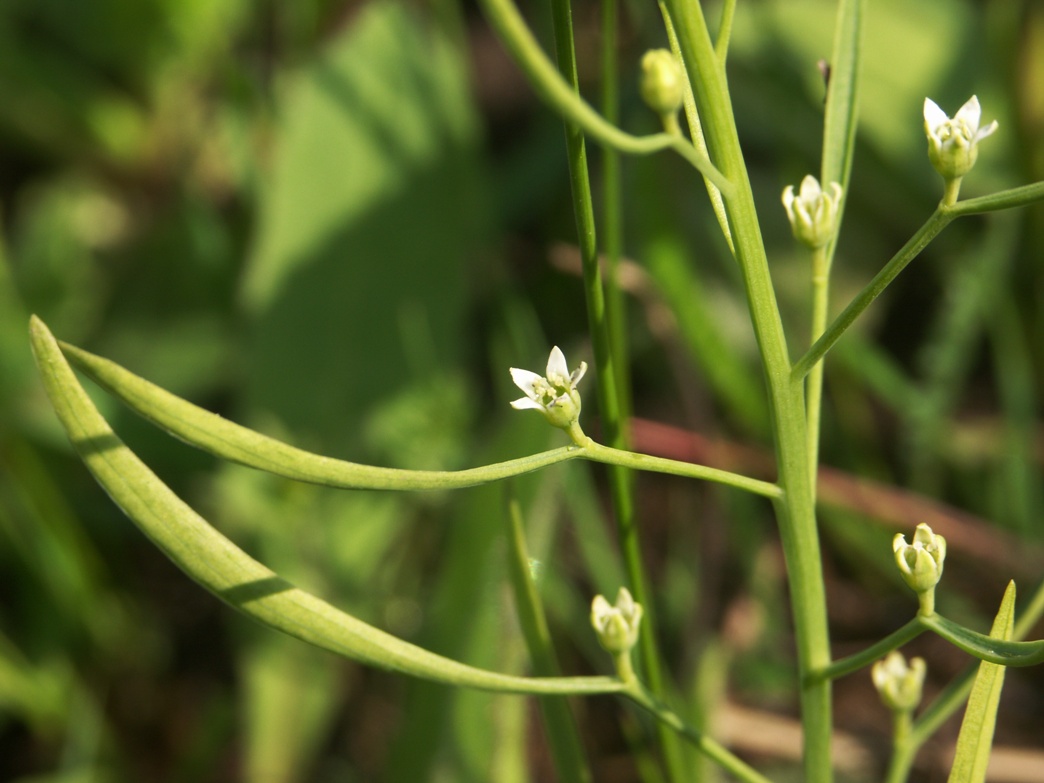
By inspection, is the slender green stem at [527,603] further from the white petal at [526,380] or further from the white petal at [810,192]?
the white petal at [810,192]

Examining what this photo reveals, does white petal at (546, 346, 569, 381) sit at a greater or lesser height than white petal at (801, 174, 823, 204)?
lesser

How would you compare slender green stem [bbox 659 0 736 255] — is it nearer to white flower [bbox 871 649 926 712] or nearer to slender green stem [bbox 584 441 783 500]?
slender green stem [bbox 584 441 783 500]

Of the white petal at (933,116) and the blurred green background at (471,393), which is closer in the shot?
the white petal at (933,116)

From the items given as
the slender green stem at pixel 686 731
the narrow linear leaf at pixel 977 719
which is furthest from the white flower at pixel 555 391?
the narrow linear leaf at pixel 977 719

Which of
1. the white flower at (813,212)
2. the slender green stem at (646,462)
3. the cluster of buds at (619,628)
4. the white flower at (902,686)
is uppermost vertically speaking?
the white flower at (813,212)

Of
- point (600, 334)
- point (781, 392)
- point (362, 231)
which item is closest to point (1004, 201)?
point (781, 392)

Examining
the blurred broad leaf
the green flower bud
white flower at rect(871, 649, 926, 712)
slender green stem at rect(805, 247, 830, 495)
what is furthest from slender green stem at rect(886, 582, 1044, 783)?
the blurred broad leaf

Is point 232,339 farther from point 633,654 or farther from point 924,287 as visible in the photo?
point 924,287
